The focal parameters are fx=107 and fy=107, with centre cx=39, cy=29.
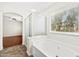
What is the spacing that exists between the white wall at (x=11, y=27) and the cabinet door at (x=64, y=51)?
629mm

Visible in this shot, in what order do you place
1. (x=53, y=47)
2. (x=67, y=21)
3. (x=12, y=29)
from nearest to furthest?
(x=67, y=21) < (x=12, y=29) < (x=53, y=47)

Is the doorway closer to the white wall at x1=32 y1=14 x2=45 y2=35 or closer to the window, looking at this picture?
the white wall at x1=32 y1=14 x2=45 y2=35

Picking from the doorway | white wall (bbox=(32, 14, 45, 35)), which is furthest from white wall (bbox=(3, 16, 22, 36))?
white wall (bbox=(32, 14, 45, 35))

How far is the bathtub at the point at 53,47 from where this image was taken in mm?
1358

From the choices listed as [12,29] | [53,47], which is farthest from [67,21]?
[12,29]

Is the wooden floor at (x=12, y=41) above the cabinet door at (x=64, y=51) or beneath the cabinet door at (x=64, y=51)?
above

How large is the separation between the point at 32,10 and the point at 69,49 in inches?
29.7

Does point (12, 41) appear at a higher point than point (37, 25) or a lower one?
lower

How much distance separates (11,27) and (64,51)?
838mm

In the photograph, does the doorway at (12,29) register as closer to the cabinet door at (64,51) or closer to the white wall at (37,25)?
the white wall at (37,25)

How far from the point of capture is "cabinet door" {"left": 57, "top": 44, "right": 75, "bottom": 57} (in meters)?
1.36

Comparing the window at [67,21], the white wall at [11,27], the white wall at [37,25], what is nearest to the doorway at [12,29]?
the white wall at [11,27]

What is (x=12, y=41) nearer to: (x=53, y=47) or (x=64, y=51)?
(x=53, y=47)

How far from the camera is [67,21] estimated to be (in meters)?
1.39
